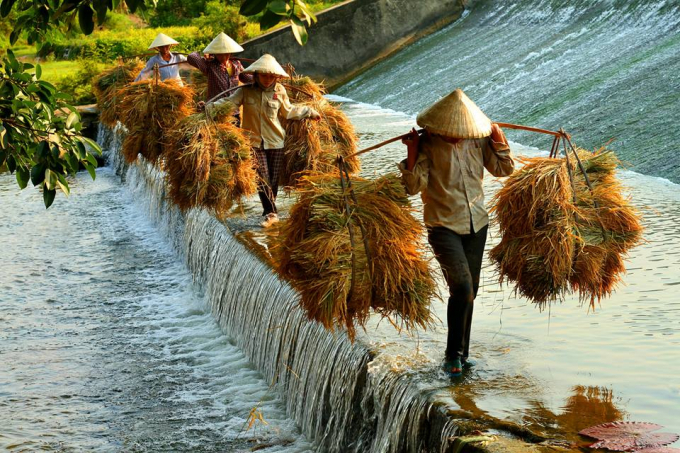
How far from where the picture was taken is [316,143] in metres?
8.48

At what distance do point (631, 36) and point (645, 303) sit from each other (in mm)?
9444

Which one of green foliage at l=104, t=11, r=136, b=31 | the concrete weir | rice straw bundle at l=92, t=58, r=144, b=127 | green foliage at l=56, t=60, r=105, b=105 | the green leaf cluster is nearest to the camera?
the green leaf cluster

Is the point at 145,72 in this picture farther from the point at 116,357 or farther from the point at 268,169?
the point at 116,357

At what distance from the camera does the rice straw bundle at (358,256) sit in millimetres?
4746

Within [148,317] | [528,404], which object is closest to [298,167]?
[148,317]

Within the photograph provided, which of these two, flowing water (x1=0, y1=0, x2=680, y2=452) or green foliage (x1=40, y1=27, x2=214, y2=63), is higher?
green foliage (x1=40, y1=27, x2=214, y2=63)

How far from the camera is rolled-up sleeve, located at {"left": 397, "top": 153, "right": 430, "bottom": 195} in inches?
193

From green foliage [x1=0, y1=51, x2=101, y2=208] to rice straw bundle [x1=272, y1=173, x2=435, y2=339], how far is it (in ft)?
3.52

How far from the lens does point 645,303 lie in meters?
6.25

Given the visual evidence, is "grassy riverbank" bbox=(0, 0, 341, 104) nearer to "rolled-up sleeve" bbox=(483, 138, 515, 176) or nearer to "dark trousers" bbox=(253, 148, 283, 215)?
"dark trousers" bbox=(253, 148, 283, 215)

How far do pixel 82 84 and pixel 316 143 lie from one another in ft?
43.2

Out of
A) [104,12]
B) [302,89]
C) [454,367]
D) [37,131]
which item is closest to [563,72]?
[302,89]

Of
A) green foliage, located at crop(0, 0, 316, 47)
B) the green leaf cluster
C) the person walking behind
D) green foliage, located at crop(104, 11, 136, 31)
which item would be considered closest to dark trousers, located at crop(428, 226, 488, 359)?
green foliage, located at crop(0, 0, 316, 47)

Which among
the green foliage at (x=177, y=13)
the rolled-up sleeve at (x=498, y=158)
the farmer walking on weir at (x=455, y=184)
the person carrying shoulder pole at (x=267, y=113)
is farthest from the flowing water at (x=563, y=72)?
the green foliage at (x=177, y=13)
